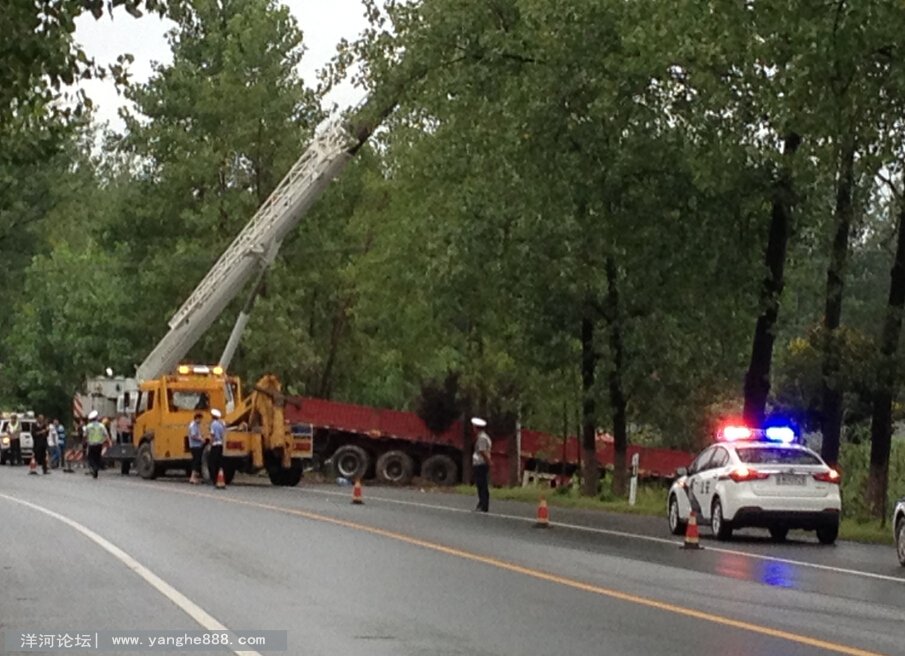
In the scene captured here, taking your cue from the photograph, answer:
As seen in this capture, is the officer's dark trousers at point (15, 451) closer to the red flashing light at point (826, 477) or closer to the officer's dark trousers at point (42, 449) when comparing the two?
the officer's dark trousers at point (42, 449)

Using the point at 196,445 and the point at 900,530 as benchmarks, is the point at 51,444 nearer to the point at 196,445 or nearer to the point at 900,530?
the point at 196,445

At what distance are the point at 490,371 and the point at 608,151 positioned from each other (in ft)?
44.9

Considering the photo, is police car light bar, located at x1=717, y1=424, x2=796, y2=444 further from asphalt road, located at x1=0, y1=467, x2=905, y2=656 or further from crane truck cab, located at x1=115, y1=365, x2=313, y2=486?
crane truck cab, located at x1=115, y1=365, x2=313, y2=486

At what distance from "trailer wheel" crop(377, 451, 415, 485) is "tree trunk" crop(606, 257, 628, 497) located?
10844 millimetres

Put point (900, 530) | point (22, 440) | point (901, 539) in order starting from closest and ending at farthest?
point (901, 539) < point (900, 530) < point (22, 440)

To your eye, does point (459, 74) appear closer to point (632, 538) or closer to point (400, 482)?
point (632, 538)

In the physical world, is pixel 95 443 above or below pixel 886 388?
below

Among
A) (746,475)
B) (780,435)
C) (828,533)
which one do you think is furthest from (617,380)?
(746,475)

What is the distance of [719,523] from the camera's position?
2630 centimetres

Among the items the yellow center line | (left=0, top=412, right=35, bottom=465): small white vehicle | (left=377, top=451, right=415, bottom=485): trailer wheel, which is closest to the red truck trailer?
(left=377, top=451, right=415, bottom=485): trailer wheel

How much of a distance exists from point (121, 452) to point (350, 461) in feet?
20.8

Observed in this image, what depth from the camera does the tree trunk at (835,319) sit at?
104 ft

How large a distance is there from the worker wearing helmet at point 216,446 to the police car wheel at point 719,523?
1779 cm

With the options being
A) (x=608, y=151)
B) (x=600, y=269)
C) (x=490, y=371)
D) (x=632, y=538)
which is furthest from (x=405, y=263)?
(x=632, y=538)
